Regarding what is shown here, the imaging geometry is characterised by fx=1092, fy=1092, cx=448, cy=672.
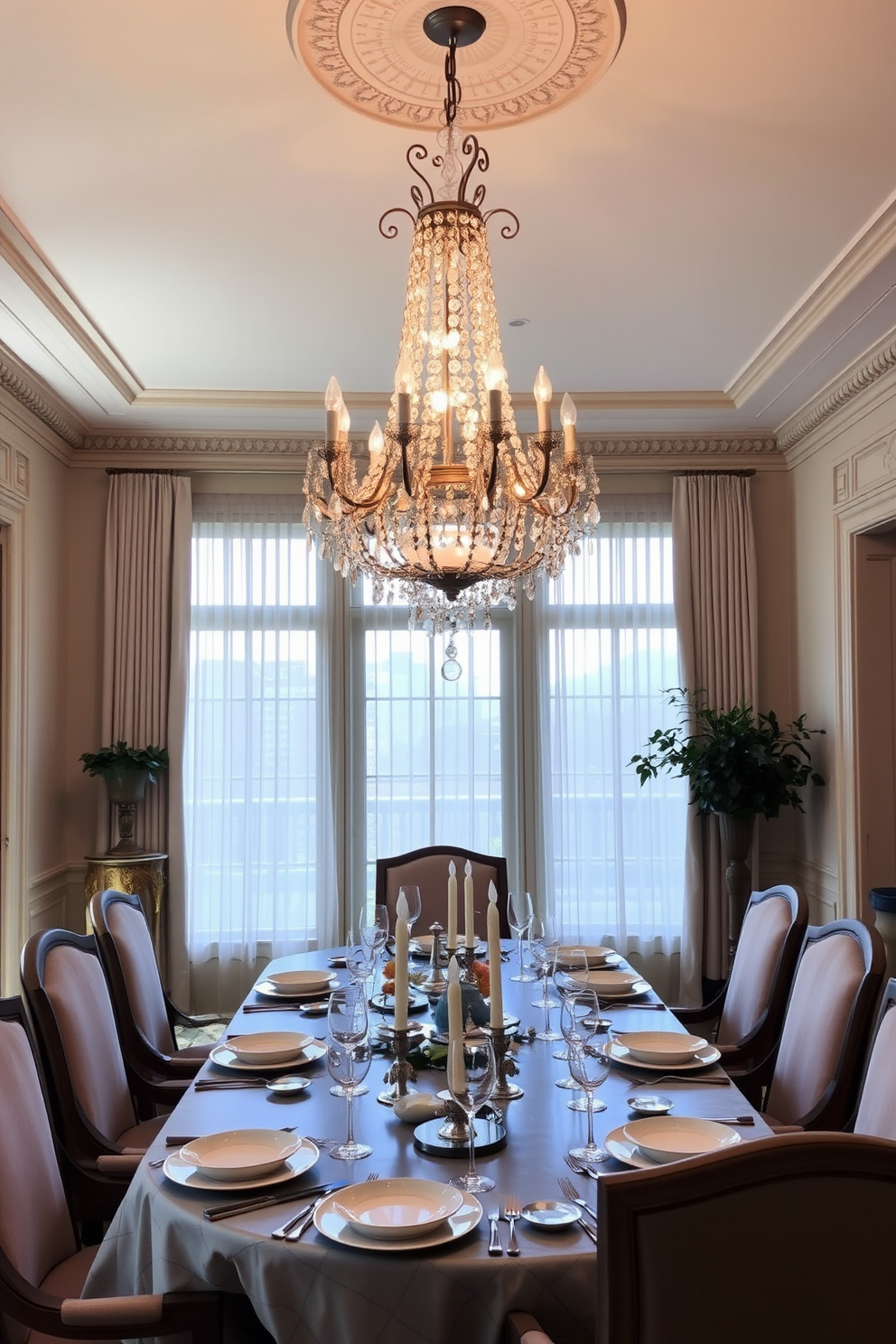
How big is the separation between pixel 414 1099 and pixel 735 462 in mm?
4467

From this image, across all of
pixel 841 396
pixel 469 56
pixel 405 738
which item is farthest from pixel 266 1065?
pixel 841 396

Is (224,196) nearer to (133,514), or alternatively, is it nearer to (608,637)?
(133,514)

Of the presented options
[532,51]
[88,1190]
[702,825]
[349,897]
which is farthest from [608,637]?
[88,1190]

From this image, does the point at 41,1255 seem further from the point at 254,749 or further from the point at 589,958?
the point at 254,749

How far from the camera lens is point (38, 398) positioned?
4.92 metres

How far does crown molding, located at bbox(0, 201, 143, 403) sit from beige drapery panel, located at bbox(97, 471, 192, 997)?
2.27 ft

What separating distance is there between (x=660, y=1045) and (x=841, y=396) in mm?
3296

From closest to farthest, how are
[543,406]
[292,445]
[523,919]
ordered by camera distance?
[543,406] < [523,919] < [292,445]

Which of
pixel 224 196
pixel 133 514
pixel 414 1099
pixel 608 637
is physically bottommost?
pixel 414 1099

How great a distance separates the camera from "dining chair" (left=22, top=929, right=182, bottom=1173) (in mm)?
2395

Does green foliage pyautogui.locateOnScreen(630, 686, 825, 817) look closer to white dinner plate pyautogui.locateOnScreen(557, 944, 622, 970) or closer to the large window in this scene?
the large window

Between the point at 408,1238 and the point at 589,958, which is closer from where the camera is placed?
the point at 408,1238

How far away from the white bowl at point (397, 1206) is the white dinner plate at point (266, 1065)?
75 cm

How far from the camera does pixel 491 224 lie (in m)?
3.57
